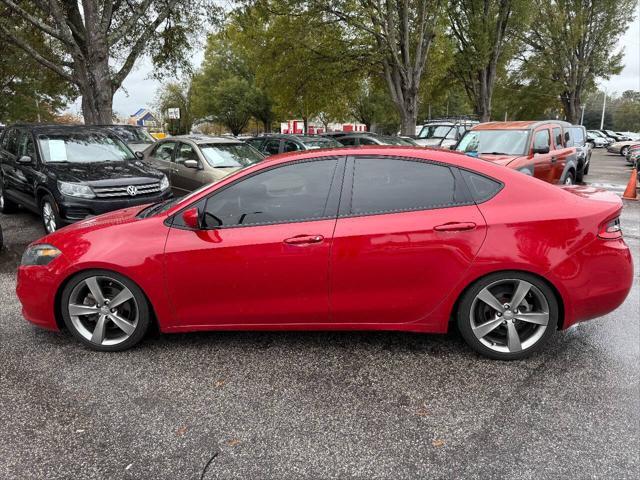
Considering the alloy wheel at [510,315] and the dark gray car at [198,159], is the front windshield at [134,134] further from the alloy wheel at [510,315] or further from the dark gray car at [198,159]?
the alloy wheel at [510,315]

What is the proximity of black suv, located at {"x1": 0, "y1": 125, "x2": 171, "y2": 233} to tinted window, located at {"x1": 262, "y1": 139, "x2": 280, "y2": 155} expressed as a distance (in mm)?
5253

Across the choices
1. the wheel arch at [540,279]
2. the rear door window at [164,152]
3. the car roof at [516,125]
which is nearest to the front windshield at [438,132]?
the car roof at [516,125]

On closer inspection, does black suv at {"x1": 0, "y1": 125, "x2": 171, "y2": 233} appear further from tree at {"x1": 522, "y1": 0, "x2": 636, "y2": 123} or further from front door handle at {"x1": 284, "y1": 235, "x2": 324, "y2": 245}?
tree at {"x1": 522, "y1": 0, "x2": 636, "y2": 123}

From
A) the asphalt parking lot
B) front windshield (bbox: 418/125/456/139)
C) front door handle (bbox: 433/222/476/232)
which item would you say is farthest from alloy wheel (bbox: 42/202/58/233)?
front windshield (bbox: 418/125/456/139)

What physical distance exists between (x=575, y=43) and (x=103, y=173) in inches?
1368

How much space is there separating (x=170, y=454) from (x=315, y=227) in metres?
1.63

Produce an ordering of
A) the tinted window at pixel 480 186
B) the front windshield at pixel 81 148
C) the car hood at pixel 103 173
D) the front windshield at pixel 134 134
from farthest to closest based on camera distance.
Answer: the front windshield at pixel 134 134
the front windshield at pixel 81 148
the car hood at pixel 103 173
the tinted window at pixel 480 186

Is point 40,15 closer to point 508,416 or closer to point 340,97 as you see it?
point 340,97

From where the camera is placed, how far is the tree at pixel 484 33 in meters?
21.8

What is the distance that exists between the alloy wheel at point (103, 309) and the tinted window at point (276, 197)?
87 centimetres

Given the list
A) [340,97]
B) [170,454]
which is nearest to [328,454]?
[170,454]

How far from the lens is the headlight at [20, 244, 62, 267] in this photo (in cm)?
369

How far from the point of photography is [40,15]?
17.0 meters

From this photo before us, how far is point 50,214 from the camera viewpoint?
24.0ft
